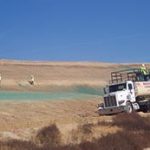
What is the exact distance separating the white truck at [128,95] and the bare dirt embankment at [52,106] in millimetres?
1606

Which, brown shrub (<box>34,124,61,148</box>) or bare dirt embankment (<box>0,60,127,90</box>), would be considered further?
bare dirt embankment (<box>0,60,127,90</box>)

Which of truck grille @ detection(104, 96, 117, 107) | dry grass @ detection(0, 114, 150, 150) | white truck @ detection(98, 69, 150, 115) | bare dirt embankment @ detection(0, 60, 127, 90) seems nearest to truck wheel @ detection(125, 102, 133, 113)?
white truck @ detection(98, 69, 150, 115)

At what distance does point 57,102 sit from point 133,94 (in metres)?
9.70

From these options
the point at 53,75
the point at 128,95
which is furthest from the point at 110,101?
the point at 53,75

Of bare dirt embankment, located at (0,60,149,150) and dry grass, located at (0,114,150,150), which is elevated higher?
bare dirt embankment, located at (0,60,149,150)

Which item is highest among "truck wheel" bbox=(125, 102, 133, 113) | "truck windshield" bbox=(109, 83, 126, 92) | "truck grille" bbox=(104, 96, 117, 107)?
"truck windshield" bbox=(109, 83, 126, 92)

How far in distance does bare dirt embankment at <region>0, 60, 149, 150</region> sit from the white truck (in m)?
1.61

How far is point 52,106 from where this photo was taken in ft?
164

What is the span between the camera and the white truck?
1761 inches

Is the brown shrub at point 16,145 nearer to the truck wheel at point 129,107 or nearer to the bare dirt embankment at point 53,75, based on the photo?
the truck wheel at point 129,107

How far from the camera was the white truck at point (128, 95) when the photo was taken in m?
44.7

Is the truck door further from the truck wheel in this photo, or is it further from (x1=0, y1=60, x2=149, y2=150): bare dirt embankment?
(x1=0, y1=60, x2=149, y2=150): bare dirt embankment

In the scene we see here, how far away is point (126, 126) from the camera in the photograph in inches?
1359

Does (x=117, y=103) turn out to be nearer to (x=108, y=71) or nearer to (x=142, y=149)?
(x=142, y=149)
